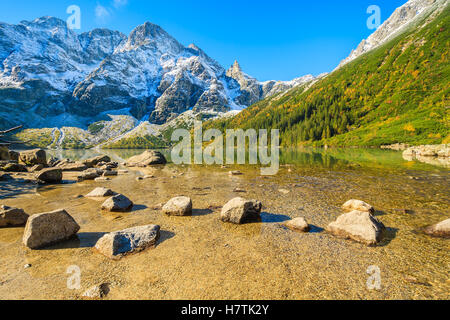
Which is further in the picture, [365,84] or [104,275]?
[365,84]

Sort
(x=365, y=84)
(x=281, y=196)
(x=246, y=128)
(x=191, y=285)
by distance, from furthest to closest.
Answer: (x=246, y=128)
(x=365, y=84)
(x=281, y=196)
(x=191, y=285)

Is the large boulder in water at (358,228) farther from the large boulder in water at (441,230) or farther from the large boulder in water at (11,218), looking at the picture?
the large boulder in water at (11,218)

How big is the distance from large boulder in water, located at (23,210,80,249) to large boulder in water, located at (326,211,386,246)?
1015 cm

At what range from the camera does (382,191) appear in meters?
14.0

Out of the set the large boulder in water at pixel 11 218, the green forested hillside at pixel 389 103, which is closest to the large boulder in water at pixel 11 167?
the large boulder in water at pixel 11 218

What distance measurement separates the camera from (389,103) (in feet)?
365

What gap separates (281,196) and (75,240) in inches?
448

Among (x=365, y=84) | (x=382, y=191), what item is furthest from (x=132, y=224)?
(x=365, y=84)

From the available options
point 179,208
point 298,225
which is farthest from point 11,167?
point 298,225

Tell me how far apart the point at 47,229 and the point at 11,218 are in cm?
318

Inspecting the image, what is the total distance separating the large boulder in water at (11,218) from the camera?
8.12 m

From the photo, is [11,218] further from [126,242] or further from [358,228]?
[358,228]

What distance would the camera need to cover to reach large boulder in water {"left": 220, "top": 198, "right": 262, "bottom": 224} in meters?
8.88
